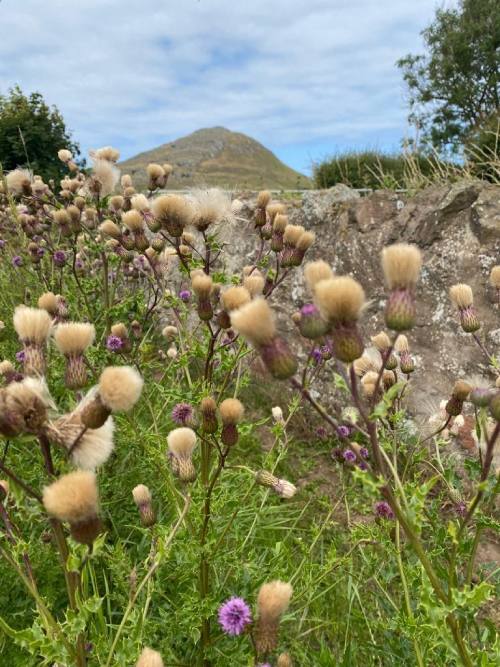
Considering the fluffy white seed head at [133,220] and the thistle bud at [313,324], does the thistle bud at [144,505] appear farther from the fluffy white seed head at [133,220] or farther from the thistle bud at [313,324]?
the fluffy white seed head at [133,220]

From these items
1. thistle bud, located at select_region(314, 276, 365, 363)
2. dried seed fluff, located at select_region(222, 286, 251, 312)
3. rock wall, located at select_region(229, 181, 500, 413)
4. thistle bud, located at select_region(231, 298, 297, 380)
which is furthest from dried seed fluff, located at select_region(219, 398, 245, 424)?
rock wall, located at select_region(229, 181, 500, 413)

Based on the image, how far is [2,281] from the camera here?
548 cm

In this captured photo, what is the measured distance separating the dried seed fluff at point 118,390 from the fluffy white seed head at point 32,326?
35 centimetres

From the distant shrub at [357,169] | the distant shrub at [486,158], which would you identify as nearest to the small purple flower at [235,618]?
the distant shrub at [486,158]

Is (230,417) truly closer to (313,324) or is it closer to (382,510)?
(313,324)

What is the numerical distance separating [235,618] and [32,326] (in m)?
0.91

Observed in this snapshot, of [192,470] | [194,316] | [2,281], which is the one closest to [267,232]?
[192,470]

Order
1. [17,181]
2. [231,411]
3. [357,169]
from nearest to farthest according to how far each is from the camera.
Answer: [231,411]
[17,181]
[357,169]

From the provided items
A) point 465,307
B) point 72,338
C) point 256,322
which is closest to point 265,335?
point 256,322

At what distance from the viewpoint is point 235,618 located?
1.42 meters

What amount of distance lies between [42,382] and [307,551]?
1273 millimetres

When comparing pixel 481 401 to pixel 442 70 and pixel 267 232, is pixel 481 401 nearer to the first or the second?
pixel 267 232

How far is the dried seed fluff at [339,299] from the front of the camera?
1.08m

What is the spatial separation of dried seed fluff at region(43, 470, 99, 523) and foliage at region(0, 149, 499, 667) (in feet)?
0.29
